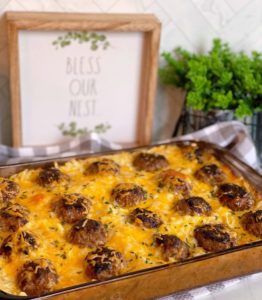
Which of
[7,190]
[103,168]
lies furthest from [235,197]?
[7,190]

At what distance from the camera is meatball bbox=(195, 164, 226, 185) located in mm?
1560

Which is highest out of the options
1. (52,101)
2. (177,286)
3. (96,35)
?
(96,35)

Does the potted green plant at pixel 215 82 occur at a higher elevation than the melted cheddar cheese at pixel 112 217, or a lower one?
higher

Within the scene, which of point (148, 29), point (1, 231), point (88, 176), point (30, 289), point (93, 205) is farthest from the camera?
point (148, 29)

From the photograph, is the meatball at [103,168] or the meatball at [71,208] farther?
the meatball at [103,168]

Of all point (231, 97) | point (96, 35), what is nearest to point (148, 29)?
point (96, 35)

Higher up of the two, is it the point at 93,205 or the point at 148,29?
the point at 148,29

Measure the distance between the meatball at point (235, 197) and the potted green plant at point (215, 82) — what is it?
31cm

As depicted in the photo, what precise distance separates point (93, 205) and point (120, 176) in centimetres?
16

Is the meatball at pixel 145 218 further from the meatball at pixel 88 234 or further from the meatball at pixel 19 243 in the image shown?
the meatball at pixel 19 243

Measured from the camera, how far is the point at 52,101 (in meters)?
1.72

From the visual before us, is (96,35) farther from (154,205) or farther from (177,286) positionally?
(177,286)

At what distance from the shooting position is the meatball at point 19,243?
1.22 meters

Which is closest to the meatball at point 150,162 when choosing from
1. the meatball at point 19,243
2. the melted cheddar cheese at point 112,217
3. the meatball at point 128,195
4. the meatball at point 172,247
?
the melted cheddar cheese at point 112,217
